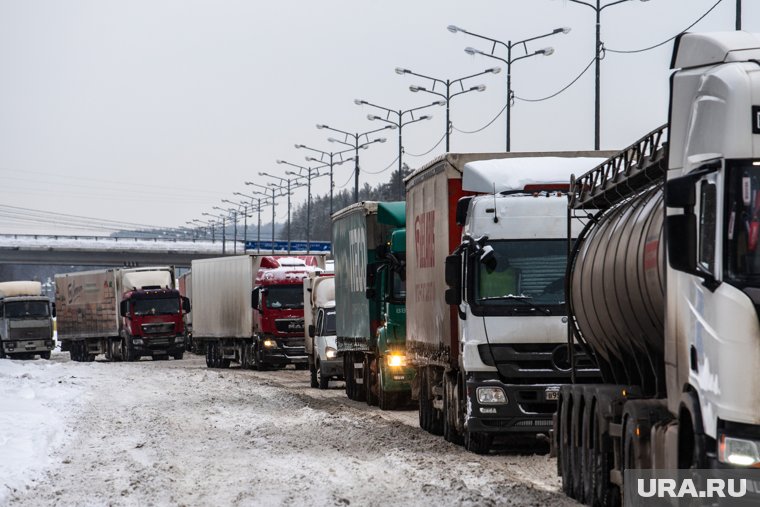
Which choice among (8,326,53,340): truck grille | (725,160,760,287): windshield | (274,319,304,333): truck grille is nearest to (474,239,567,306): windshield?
(725,160,760,287): windshield

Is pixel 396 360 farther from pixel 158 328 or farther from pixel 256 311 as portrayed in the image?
pixel 158 328

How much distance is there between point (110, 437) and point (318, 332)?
15414 millimetres

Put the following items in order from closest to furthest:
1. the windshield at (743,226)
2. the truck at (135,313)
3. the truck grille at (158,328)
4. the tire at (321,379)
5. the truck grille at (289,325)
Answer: the windshield at (743,226) < the tire at (321,379) < the truck grille at (289,325) < the truck grille at (158,328) < the truck at (135,313)

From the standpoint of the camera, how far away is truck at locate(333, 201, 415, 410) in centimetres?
2588

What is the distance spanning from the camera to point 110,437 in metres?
20.7

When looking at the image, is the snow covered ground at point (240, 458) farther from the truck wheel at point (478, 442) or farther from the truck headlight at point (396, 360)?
the truck headlight at point (396, 360)

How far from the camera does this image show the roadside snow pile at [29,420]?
51.9 ft

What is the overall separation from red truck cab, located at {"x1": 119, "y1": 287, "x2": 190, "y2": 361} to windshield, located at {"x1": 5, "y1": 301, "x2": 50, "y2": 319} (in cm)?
998

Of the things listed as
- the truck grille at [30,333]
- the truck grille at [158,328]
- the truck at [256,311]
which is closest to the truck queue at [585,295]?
the truck at [256,311]

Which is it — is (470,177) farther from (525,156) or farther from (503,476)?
(503,476)

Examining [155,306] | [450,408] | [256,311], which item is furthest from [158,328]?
[450,408]

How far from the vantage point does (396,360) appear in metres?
26.0

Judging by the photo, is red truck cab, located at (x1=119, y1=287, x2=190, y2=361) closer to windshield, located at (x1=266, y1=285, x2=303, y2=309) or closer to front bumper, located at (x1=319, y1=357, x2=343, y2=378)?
windshield, located at (x1=266, y1=285, x2=303, y2=309)

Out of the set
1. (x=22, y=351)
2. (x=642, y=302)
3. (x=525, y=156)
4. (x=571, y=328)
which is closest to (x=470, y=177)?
(x=525, y=156)
